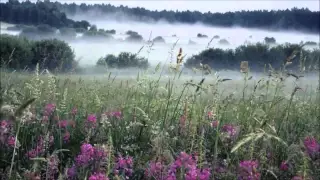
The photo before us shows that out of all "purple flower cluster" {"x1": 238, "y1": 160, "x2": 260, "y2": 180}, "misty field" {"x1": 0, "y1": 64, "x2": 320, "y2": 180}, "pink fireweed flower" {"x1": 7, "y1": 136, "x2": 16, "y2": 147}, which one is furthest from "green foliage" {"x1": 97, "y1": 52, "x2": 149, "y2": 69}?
"purple flower cluster" {"x1": 238, "y1": 160, "x2": 260, "y2": 180}

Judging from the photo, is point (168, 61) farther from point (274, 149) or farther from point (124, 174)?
point (124, 174)

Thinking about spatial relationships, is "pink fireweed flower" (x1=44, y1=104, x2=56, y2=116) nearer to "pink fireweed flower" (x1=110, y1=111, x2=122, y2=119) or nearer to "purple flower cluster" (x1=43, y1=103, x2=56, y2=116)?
"purple flower cluster" (x1=43, y1=103, x2=56, y2=116)

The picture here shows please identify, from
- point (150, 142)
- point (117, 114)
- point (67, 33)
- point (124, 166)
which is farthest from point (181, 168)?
point (67, 33)

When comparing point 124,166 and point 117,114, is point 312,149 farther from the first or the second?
point 117,114

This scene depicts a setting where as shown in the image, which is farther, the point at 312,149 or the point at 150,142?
the point at 150,142

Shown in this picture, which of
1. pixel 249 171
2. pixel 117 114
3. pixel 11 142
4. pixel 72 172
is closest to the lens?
pixel 249 171

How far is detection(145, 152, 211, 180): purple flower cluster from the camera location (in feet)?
8.60

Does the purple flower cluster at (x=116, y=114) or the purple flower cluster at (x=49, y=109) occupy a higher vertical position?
the purple flower cluster at (x=49, y=109)

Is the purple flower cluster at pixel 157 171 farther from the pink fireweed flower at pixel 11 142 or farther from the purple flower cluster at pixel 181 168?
the pink fireweed flower at pixel 11 142

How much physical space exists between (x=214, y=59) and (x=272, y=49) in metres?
5.30

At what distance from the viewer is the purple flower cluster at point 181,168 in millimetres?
2621

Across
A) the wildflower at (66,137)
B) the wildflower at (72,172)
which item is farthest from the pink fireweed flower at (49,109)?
the wildflower at (72,172)

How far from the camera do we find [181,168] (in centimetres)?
259

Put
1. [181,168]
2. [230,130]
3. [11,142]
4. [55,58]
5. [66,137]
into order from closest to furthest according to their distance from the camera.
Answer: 1. [181,168]
2. [11,142]
3. [66,137]
4. [230,130]
5. [55,58]
